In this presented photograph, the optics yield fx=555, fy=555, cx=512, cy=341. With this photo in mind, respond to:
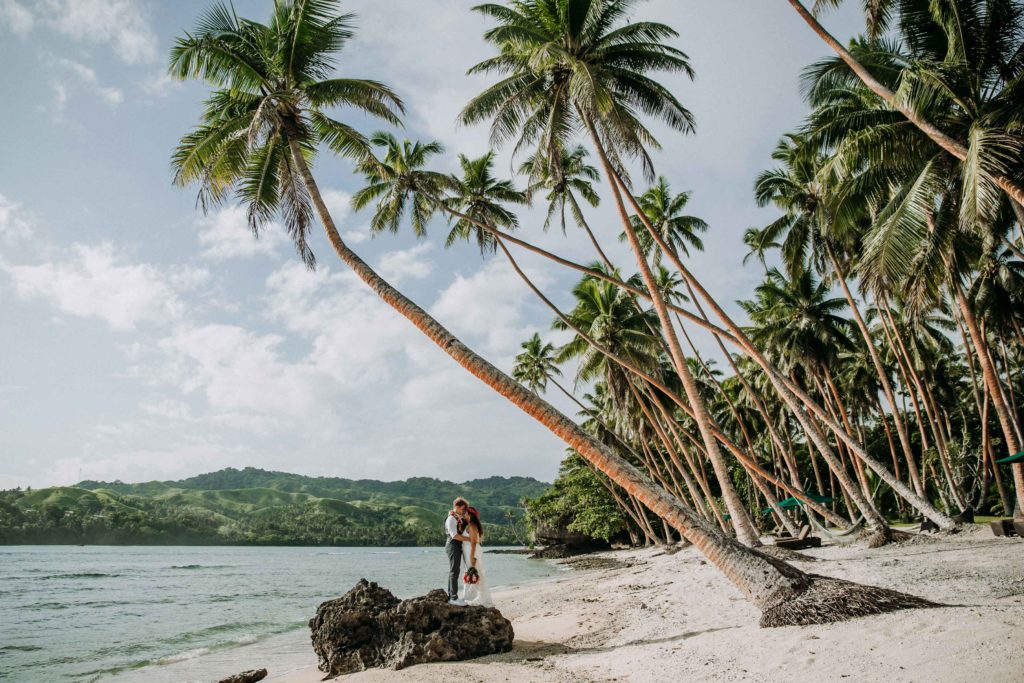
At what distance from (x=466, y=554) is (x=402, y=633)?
134 cm

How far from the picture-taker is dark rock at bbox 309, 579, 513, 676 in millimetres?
7406

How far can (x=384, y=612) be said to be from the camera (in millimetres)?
7996

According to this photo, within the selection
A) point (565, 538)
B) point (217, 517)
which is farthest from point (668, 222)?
point (217, 517)

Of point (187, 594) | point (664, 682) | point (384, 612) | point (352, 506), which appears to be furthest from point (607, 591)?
point (352, 506)

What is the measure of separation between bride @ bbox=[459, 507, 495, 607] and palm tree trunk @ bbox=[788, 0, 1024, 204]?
8.80 m

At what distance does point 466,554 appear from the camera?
27.1ft

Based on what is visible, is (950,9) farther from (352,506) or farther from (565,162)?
(352,506)

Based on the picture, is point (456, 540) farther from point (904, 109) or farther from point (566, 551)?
point (566, 551)

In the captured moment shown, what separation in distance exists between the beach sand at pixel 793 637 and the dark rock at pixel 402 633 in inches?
12.5

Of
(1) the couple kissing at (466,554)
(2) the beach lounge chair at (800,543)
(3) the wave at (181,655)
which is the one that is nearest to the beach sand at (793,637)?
(1) the couple kissing at (466,554)

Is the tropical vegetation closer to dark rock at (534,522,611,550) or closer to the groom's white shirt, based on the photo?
the groom's white shirt

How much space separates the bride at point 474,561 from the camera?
8156 mm

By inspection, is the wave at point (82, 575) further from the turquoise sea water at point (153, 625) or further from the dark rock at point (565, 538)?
the dark rock at point (565, 538)

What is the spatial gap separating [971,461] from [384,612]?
1470 inches
